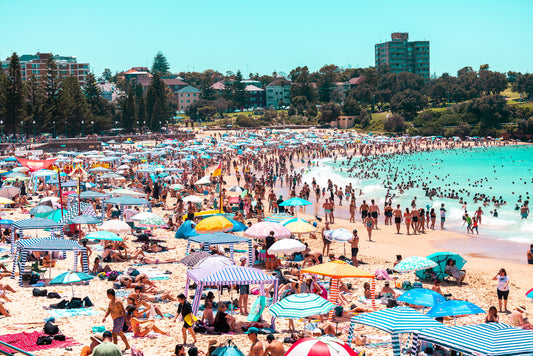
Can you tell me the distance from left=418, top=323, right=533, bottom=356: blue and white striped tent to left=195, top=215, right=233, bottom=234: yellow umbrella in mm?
7661

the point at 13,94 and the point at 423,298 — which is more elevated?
the point at 13,94

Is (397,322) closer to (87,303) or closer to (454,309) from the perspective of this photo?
(454,309)

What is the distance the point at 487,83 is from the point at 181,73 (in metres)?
82.0

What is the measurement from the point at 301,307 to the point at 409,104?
90.2 metres

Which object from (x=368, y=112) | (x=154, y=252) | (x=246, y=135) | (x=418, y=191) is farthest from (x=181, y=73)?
(x=154, y=252)

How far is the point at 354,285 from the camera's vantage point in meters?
12.8

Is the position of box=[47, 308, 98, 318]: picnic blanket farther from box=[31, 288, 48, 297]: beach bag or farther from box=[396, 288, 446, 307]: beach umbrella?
box=[396, 288, 446, 307]: beach umbrella

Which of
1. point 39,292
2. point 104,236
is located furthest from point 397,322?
point 104,236

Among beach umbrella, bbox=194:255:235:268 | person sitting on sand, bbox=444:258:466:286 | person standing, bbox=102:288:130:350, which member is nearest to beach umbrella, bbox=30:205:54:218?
beach umbrella, bbox=194:255:235:268

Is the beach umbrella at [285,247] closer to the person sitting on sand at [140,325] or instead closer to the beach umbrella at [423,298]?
the beach umbrella at [423,298]

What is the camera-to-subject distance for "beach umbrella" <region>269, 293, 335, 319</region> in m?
8.25

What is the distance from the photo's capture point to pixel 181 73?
15825cm

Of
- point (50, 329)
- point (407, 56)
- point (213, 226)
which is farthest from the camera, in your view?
point (407, 56)

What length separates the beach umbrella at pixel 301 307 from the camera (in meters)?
8.25
